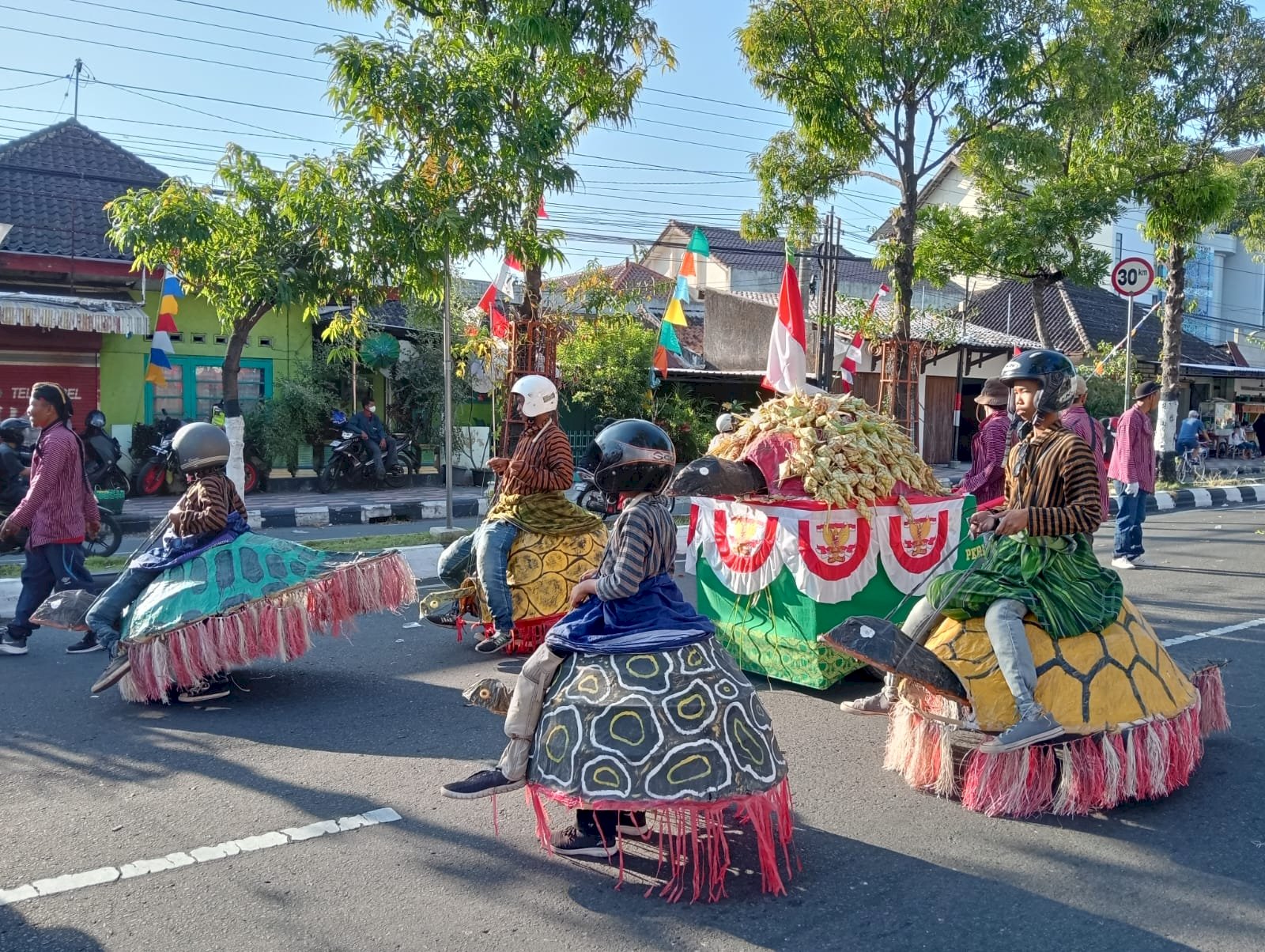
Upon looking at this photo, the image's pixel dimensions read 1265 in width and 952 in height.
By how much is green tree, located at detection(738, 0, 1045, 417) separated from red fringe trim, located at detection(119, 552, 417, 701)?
30.4ft

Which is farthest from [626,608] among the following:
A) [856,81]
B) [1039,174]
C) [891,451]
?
[1039,174]

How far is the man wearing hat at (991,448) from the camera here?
7.66m

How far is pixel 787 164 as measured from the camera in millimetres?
13938

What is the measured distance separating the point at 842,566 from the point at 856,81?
8.70 metres

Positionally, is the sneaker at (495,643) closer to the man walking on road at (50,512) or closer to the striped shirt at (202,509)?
the striped shirt at (202,509)

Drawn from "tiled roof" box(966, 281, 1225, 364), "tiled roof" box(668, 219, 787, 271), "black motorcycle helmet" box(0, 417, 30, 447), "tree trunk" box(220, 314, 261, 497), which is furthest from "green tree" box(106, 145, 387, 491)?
"tiled roof" box(668, 219, 787, 271)

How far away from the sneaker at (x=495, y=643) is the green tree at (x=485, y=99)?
5.02m

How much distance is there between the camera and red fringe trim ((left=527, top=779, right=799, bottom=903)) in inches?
138

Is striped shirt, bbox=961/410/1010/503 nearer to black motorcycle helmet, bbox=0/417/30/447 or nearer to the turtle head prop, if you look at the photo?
the turtle head prop

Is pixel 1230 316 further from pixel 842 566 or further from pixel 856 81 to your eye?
pixel 842 566

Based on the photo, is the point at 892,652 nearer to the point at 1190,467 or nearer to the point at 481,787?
the point at 481,787

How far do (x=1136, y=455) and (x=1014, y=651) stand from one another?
6.33m

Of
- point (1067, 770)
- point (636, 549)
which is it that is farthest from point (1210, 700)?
point (636, 549)

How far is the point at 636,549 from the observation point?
12.3 feet
